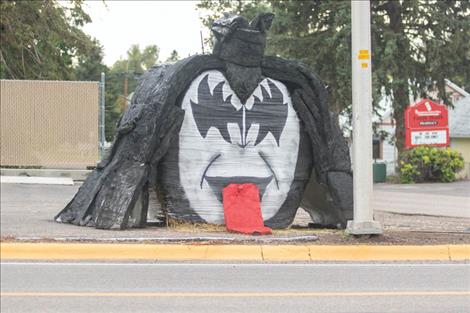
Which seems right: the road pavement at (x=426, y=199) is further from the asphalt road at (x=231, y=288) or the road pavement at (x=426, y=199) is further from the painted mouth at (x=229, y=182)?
the asphalt road at (x=231, y=288)

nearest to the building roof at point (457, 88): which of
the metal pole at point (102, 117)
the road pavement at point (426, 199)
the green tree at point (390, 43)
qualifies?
the green tree at point (390, 43)

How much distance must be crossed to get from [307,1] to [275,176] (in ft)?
58.9

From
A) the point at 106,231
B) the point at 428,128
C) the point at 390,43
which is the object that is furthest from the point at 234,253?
the point at 390,43

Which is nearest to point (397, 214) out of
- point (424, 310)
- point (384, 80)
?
point (424, 310)

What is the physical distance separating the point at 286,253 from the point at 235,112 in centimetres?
259

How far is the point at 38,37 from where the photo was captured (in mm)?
22594

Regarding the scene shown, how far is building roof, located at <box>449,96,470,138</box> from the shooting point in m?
34.8

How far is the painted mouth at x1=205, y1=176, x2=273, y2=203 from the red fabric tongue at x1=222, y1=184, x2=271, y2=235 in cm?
8

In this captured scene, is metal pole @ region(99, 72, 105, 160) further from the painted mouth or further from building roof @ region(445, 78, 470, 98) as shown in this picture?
building roof @ region(445, 78, 470, 98)

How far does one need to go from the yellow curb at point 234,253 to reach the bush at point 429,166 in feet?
65.6

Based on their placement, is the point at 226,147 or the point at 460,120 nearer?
the point at 226,147

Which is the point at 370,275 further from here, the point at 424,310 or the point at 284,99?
the point at 284,99

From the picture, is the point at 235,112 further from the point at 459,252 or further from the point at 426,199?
the point at 426,199

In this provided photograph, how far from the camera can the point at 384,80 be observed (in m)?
25.4
